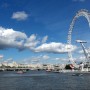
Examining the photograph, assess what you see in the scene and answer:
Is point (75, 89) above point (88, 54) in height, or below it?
below

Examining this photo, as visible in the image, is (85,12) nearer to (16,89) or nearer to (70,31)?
(70,31)

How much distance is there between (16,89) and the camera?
270 ft

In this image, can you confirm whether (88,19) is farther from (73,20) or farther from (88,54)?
(88,54)

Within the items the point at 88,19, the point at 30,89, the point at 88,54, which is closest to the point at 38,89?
the point at 30,89

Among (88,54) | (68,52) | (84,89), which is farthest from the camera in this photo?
(88,54)

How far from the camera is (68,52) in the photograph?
17438 cm

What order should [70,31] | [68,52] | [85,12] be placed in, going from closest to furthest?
[85,12]
[70,31]
[68,52]

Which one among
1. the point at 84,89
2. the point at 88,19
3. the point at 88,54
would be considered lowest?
the point at 84,89

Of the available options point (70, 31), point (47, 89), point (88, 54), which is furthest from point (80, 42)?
point (47, 89)

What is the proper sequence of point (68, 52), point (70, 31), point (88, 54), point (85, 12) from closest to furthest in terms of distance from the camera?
point (85, 12), point (70, 31), point (68, 52), point (88, 54)

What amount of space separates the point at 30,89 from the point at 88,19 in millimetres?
76001

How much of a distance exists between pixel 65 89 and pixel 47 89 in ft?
14.3

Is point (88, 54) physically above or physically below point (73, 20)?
below

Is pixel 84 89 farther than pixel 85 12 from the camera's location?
No
